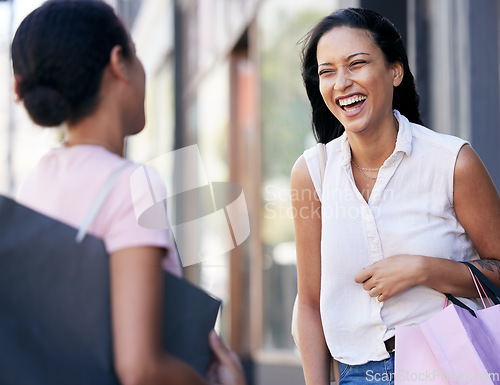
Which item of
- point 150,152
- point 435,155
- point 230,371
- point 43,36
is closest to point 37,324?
point 230,371

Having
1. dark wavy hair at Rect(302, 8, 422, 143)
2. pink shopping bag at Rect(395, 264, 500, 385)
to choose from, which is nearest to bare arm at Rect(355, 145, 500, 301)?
pink shopping bag at Rect(395, 264, 500, 385)

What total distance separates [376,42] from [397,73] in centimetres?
14

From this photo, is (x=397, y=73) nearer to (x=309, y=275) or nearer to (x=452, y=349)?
(x=309, y=275)

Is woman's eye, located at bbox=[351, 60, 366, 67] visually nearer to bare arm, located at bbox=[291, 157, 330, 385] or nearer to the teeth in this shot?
the teeth

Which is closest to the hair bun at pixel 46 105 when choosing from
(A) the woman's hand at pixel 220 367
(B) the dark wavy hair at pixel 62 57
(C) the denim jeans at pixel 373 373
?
(B) the dark wavy hair at pixel 62 57

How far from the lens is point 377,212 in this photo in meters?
2.36

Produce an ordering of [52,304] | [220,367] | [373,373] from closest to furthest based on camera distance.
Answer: [52,304], [220,367], [373,373]

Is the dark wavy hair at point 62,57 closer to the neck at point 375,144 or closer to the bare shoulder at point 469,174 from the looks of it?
the neck at point 375,144

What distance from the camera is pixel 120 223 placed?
1.53 m

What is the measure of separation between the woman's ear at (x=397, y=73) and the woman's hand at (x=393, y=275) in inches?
22.2

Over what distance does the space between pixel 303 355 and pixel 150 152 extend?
1381cm

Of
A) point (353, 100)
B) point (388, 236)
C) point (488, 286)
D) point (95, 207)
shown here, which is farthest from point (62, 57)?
point (488, 286)

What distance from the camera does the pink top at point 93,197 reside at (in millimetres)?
1525

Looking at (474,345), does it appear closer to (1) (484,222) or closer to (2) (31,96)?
(1) (484,222)
